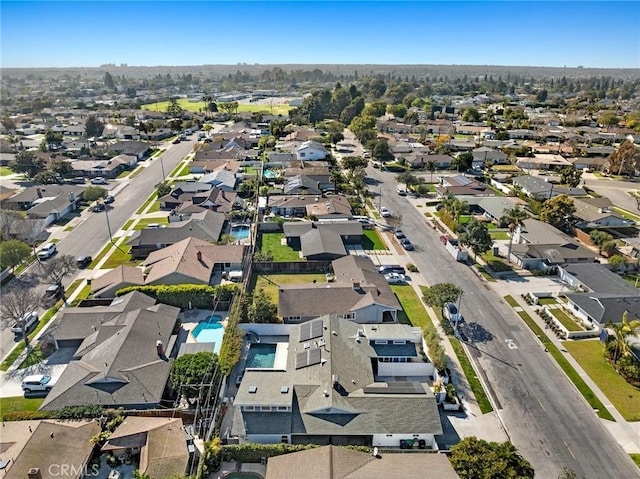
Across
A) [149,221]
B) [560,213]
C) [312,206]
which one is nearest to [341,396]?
[312,206]

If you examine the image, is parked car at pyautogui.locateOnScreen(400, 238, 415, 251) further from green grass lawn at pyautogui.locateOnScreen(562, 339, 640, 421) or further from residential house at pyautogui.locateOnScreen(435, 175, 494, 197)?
green grass lawn at pyautogui.locateOnScreen(562, 339, 640, 421)

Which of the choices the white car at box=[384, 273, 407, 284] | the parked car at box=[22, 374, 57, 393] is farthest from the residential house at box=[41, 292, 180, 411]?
the white car at box=[384, 273, 407, 284]

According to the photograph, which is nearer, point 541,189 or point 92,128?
point 541,189

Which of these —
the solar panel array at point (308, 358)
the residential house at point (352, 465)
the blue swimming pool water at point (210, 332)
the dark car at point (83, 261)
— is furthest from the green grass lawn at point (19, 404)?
the dark car at point (83, 261)

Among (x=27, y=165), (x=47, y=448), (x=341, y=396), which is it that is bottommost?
(x=47, y=448)

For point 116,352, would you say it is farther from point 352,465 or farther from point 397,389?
point 397,389

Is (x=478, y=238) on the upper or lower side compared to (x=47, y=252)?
upper

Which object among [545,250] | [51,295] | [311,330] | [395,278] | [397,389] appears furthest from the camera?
[545,250]

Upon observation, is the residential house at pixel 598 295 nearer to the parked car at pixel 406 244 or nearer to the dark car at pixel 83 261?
the parked car at pixel 406 244
